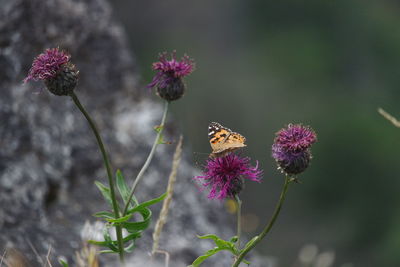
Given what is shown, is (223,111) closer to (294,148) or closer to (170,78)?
(170,78)

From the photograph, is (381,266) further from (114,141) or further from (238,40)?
(238,40)

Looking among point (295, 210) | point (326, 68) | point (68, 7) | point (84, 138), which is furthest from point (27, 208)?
point (326, 68)

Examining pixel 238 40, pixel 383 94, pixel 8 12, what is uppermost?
pixel 238 40

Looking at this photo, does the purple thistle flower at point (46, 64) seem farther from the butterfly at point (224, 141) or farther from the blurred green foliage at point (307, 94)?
the blurred green foliage at point (307, 94)

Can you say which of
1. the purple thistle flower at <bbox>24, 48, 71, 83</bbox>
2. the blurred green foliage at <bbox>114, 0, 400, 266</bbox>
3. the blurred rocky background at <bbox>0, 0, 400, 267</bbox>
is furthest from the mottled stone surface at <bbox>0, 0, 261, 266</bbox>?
the blurred green foliage at <bbox>114, 0, 400, 266</bbox>

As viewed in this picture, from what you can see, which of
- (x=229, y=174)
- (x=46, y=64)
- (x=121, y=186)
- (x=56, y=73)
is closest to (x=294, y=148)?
(x=229, y=174)

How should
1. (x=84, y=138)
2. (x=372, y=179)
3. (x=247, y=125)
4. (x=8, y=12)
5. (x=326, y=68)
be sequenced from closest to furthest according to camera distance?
(x=8, y=12)
(x=84, y=138)
(x=372, y=179)
(x=247, y=125)
(x=326, y=68)

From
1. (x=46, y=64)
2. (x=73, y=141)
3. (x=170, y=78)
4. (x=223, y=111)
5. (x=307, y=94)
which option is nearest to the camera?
(x=46, y=64)
